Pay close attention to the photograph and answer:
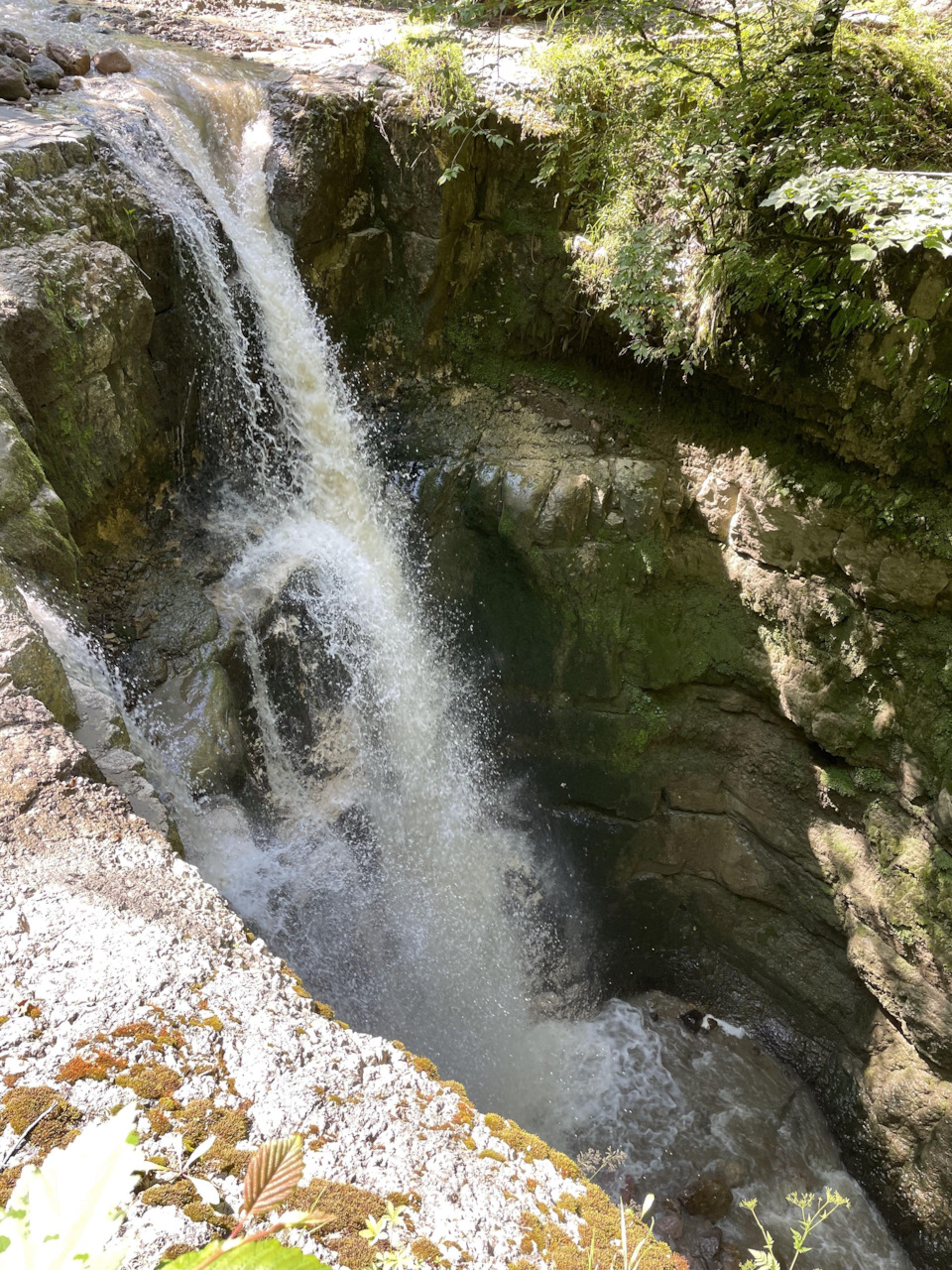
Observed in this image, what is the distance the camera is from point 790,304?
14.9ft

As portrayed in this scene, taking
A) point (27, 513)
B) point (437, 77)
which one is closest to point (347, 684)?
point (27, 513)

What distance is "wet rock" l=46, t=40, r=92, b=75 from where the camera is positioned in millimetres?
5914

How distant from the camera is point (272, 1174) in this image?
604 mm

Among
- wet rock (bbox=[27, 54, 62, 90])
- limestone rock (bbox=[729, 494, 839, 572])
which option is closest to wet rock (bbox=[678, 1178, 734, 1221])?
limestone rock (bbox=[729, 494, 839, 572])

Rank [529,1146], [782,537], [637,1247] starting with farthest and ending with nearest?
1. [782,537]
2. [529,1146]
3. [637,1247]

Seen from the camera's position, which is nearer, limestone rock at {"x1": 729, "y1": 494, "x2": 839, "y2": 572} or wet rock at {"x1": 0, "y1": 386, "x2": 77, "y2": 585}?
wet rock at {"x1": 0, "y1": 386, "x2": 77, "y2": 585}

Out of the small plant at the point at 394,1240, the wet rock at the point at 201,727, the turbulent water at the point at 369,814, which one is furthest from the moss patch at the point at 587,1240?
the wet rock at the point at 201,727

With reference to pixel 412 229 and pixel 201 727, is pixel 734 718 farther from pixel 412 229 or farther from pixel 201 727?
pixel 412 229

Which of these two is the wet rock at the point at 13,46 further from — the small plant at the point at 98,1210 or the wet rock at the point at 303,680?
the small plant at the point at 98,1210

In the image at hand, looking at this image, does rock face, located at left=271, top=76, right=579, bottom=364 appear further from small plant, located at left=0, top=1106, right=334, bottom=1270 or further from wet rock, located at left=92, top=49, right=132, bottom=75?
small plant, located at left=0, top=1106, right=334, bottom=1270

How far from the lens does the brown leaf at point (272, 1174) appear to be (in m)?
0.58

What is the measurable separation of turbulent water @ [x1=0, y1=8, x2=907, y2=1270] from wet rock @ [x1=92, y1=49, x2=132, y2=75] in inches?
5.4

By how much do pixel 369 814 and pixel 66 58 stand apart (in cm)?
642

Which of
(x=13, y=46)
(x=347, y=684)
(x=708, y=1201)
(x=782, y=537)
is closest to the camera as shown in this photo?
(x=708, y=1201)
